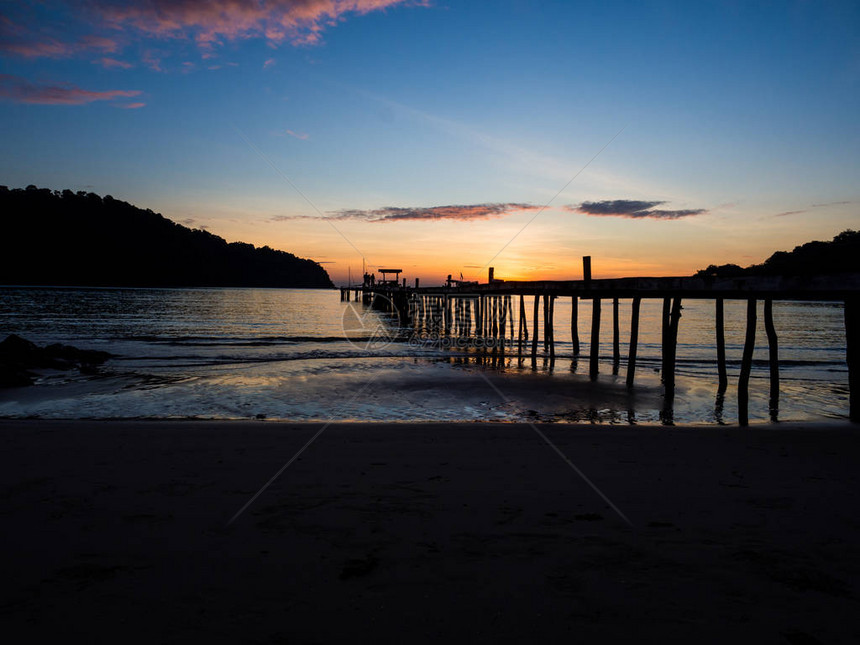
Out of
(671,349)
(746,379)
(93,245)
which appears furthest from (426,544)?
(93,245)

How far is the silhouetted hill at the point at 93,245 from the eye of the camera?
129 m

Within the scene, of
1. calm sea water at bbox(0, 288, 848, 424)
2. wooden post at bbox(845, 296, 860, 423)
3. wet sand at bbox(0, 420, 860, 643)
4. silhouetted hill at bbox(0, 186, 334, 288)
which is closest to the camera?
wet sand at bbox(0, 420, 860, 643)

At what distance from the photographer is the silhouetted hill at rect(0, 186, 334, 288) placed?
129m

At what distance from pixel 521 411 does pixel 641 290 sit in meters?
4.35

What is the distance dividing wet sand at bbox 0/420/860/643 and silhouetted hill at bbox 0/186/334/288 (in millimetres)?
159310

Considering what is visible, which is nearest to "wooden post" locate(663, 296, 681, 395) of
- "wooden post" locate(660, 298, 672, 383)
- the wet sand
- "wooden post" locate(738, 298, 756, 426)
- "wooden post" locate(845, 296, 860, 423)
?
"wooden post" locate(660, 298, 672, 383)

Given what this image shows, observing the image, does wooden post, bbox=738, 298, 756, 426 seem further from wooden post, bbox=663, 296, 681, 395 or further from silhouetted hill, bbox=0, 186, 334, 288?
silhouetted hill, bbox=0, 186, 334, 288

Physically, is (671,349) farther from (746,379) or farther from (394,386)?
(394,386)

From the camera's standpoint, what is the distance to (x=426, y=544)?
3361 millimetres

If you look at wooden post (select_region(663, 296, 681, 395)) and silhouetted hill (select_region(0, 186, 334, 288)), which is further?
silhouetted hill (select_region(0, 186, 334, 288))

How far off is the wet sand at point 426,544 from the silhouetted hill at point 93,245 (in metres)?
159

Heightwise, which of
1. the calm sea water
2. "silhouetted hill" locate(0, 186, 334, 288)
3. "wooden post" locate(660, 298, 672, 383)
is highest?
"silhouetted hill" locate(0, 186, 334, 288)

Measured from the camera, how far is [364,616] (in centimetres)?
254

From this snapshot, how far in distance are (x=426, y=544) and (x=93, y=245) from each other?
17110cm
